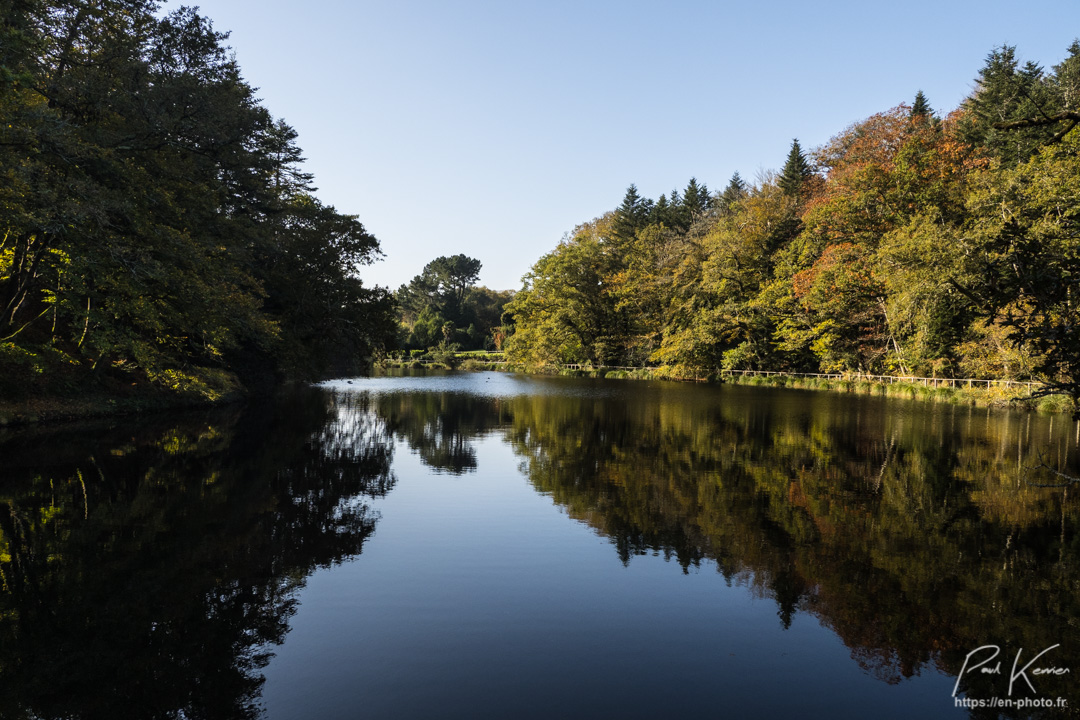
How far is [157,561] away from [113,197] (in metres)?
10.5

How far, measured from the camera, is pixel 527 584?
23.9ft

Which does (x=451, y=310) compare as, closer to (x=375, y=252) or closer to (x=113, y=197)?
(x=375, y=252)

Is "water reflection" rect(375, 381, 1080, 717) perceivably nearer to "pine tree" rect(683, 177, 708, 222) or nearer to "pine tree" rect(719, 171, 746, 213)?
"pine tree" rect(719, 171, 746, 213)

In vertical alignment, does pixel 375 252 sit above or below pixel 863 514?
above

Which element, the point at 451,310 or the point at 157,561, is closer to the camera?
the point at 157,561

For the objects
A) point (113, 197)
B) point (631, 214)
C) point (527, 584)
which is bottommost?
point (527, 584)

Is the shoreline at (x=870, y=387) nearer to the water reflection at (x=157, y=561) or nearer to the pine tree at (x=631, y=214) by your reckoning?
the water reflection at (x=157, y=561)

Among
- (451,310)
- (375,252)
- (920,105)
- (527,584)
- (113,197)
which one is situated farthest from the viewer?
(451,310)

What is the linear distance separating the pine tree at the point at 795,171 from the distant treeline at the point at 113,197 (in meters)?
50.6

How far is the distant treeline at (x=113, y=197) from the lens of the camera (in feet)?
40.8

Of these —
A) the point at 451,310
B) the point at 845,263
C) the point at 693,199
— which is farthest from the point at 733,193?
the point at 451,310

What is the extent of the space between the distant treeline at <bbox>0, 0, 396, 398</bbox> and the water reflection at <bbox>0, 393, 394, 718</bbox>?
4112mm

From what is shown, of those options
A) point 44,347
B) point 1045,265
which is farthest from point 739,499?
point 44,347

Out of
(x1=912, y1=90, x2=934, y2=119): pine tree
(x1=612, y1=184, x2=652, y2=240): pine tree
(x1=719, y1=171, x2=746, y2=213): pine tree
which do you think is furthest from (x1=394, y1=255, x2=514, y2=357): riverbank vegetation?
(x1=912, y1=90, x2=934, y2=119): pine tree
